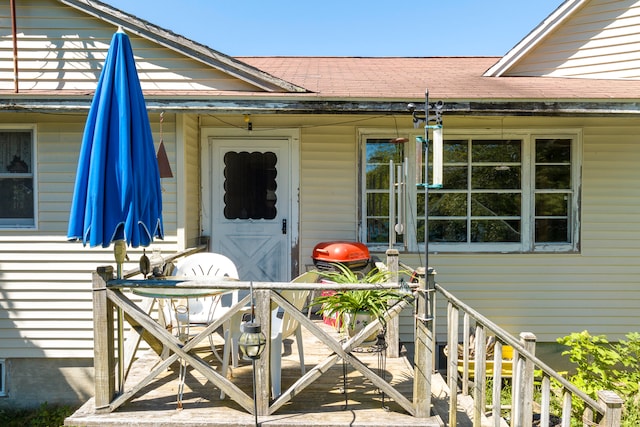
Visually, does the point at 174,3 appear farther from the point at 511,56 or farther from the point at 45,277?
the point at 511,56

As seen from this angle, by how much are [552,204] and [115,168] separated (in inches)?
210

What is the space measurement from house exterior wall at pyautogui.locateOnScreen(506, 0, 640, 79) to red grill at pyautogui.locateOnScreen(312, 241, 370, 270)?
3.97m

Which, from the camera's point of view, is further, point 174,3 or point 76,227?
point 174,3

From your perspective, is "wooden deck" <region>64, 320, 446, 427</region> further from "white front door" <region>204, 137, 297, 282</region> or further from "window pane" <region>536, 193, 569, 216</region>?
"window pane" <region>536, 193, 569, 216</region>

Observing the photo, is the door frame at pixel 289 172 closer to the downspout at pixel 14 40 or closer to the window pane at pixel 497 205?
the downspout at pixel 14 40

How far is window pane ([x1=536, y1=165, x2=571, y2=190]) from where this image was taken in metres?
5.58

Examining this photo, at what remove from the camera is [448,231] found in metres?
5.64

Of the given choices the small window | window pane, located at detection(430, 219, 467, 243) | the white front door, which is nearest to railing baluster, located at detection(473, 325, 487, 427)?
window pane, located at detection(430, 219, 467, 243)

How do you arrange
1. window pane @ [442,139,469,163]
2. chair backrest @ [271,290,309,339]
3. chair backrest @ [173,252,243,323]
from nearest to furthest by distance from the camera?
chair backrest @ [271,290,309,339], chair backrest @ [173,252,243,323], window pane @ [442,139,469,163]

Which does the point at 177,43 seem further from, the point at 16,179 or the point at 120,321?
the point at 120,321

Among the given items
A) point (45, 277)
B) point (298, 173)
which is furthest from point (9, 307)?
point (298, 173)

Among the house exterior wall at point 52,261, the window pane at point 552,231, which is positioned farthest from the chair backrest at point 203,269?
the window pane at point 552,231

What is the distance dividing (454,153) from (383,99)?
5.43ft

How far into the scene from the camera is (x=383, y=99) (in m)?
4.55
